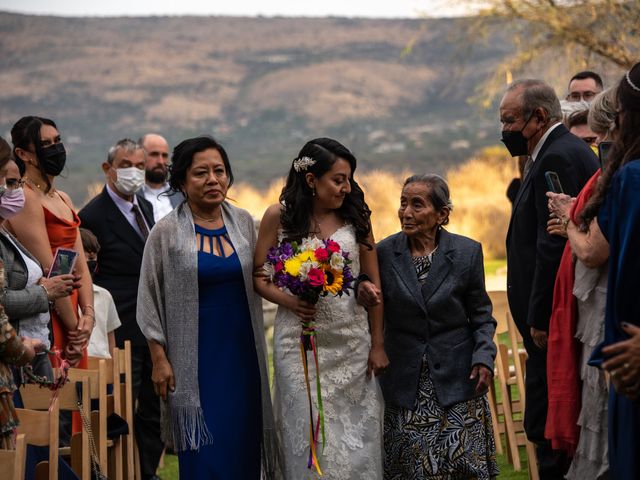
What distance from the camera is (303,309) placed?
19.8 feet

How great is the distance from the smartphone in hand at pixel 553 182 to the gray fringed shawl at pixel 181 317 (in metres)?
1.85

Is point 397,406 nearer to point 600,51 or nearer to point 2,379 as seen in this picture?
point 2,379

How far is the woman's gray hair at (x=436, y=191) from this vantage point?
6.29 meters

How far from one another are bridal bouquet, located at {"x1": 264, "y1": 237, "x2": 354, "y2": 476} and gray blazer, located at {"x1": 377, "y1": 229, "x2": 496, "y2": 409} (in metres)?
0.42

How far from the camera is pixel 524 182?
6555 millimetres

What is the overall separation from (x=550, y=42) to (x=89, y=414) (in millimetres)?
17715

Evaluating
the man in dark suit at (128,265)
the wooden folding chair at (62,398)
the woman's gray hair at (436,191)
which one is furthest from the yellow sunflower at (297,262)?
the man in dark suit at (128,265)

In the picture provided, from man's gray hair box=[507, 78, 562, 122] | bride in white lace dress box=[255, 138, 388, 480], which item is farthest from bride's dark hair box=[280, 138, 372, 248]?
man's gray hair box=[507, 78, 562, 122]

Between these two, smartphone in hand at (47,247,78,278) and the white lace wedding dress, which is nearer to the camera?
the white lace wedding dress

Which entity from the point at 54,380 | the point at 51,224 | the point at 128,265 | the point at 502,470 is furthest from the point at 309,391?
the point at 128,265

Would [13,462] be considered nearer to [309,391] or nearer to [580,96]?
[309,391]

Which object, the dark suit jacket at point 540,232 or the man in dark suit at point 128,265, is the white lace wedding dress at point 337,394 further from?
the man in dark suit at point 128,265

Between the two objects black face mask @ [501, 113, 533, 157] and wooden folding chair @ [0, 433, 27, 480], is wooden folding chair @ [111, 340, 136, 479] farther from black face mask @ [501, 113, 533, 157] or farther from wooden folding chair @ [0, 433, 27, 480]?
black face mask @ [501, 113, 533, 157]

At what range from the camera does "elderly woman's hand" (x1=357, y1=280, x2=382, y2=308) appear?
6020 millimetres
